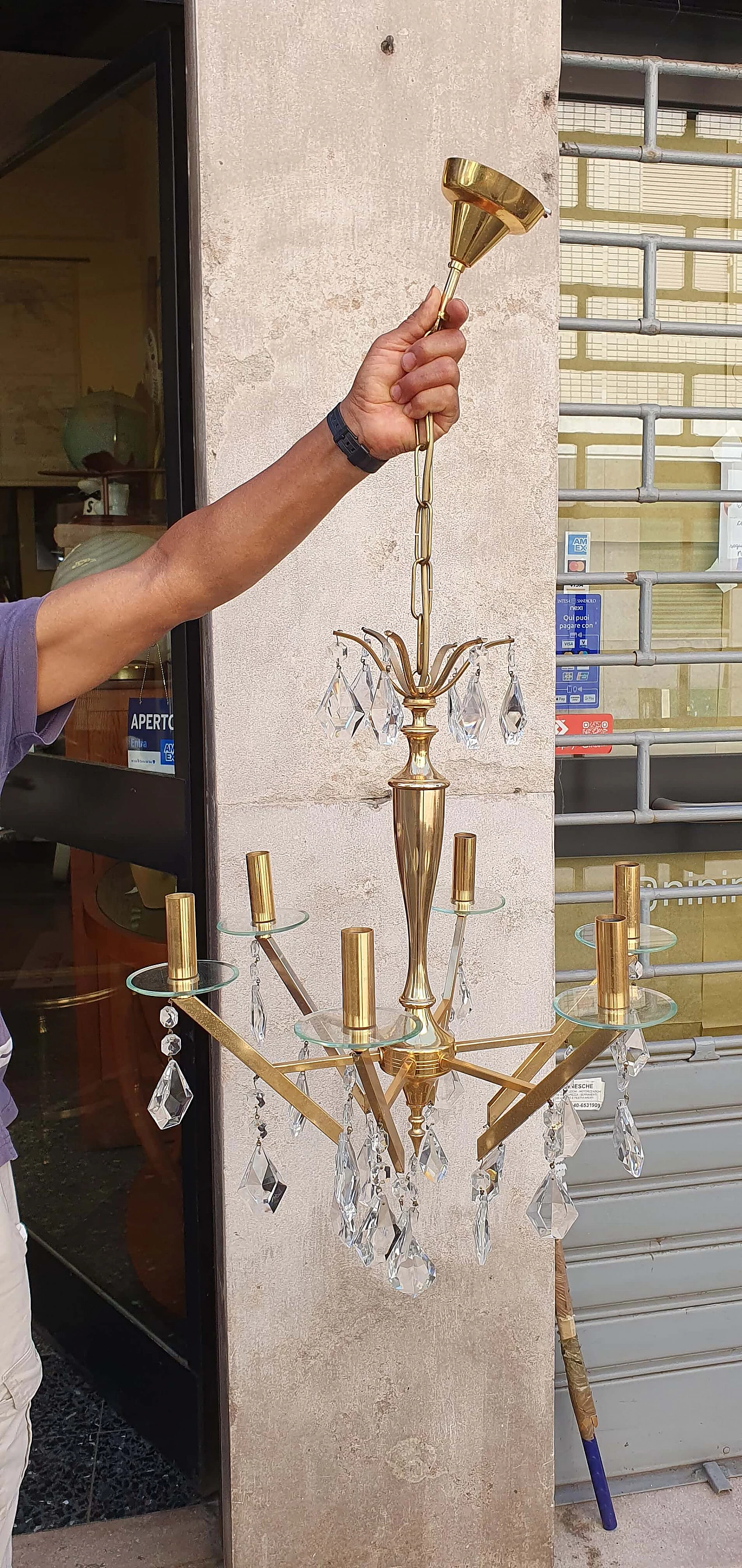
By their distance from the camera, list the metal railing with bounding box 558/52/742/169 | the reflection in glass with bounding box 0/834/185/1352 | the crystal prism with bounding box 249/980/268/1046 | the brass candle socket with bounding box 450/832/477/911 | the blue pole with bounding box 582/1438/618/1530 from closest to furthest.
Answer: the crystal prism with bounding box 249/980/268/1046 < the brass candle socket with bounding box 450/832/477/911 < the metal railing with bounding box 558/52/742/169 < the blue pole with bounding box 582/1438/618/1530 < the reflection in glass with bounding box 0/834/185/1352

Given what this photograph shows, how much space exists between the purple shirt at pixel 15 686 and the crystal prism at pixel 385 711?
1.53ft

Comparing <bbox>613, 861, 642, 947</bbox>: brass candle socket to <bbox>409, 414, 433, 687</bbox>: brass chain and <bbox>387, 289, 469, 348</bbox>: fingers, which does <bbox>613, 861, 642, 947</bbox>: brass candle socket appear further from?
<bbox>387, 289, 469, 348</bbox>: fingers

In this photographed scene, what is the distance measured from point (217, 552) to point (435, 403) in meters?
0.35

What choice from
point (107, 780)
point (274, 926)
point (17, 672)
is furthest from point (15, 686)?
point (107, 780)

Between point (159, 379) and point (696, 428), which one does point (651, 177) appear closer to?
point (696, 428)

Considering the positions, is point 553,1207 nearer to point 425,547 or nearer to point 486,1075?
point 486,1075

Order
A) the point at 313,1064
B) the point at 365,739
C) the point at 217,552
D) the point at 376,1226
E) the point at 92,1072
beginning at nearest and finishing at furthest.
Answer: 1. the point at 376,1226
2. the point at 313,1064
3. the point at 217,552
4. the point at 365,739
5. the point at 92,1072

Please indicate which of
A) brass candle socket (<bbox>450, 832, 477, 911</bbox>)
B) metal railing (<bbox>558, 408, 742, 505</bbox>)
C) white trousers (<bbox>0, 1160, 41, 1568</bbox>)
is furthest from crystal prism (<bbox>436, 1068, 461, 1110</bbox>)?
metal railing (<bbox>558, 408, 742, 505</bbox>)

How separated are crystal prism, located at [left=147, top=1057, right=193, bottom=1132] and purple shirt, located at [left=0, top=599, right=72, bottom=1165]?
0.38 metres

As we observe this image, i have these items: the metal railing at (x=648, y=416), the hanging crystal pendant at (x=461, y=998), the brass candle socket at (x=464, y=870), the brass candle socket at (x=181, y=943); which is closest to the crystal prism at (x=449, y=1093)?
the hanging crystal pendant at (x=461, y=998)

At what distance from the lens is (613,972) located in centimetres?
86

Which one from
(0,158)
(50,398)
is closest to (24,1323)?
(50,398)

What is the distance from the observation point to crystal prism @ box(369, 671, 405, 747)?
3.21 ft

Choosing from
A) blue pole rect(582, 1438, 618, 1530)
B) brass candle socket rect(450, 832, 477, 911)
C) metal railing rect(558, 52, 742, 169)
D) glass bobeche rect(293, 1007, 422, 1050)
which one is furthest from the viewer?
blue pole rect(582, 1438, 618, 1530)
